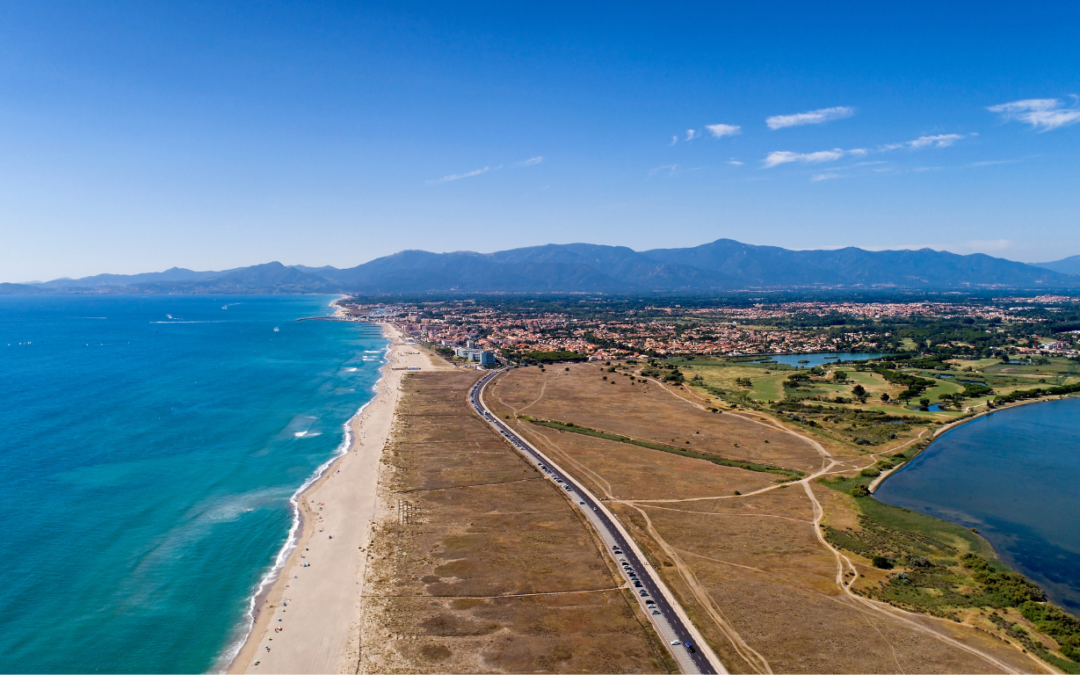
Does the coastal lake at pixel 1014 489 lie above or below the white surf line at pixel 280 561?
below

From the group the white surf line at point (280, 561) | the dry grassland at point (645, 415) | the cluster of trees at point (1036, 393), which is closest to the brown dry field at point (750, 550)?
the dry grassland at point (645, 415)

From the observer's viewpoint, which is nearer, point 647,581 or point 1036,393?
point 647,581

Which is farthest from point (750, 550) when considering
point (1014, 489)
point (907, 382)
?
point (907, 382)

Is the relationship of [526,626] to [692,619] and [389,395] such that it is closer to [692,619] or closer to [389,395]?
[692,619]

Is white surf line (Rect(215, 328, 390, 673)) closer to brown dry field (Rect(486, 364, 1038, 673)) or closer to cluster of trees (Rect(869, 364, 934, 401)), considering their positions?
brown dry field (Rect(486, 364, 1038, 673))

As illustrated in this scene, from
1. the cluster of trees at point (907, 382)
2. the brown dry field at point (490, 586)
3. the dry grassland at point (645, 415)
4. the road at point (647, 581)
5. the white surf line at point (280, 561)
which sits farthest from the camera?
the cluster of trees at point (907, 382)

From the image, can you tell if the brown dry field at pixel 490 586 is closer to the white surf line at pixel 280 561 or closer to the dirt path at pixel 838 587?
the dirt path at pixel 838 587

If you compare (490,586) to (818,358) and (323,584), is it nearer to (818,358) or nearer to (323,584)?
(323,584)

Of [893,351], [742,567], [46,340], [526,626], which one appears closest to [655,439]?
[742,567]
